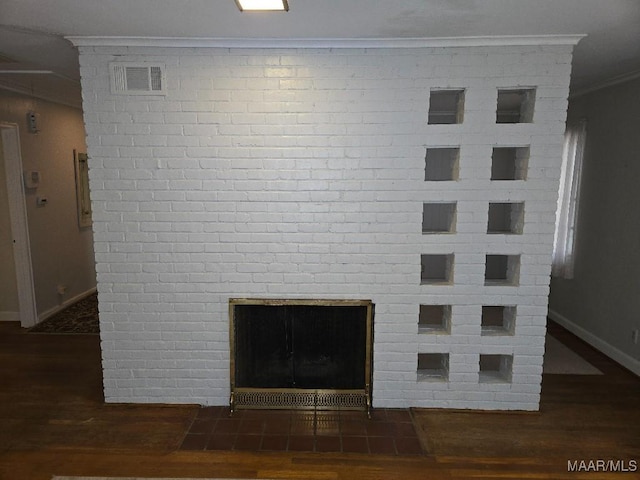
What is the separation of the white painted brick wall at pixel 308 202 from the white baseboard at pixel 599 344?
1329mm

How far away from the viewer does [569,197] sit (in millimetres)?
4535

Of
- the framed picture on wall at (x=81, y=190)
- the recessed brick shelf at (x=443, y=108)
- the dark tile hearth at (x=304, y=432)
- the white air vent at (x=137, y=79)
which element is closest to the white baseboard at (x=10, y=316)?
the framed picture on wall at (x=81, y=190)

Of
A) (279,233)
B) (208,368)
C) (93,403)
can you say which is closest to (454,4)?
(279,233)

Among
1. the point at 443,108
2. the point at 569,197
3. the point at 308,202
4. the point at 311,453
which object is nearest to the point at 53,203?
the point at 308,202

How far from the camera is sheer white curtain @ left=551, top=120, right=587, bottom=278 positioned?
177 inches

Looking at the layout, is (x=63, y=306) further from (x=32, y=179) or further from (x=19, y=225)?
(x=32, y=179)

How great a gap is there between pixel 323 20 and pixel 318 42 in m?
0.36

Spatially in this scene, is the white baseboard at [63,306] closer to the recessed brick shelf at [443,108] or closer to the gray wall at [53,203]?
the gray wall at [53,203]

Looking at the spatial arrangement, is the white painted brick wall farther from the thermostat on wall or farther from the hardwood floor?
the thermostat on wall

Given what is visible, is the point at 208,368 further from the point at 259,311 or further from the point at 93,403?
the point at 93,403

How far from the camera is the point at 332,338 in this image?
10.0ft

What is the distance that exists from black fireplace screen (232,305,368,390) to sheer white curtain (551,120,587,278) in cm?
284

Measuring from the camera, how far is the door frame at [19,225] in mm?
4484

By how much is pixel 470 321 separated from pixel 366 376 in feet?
2.74
